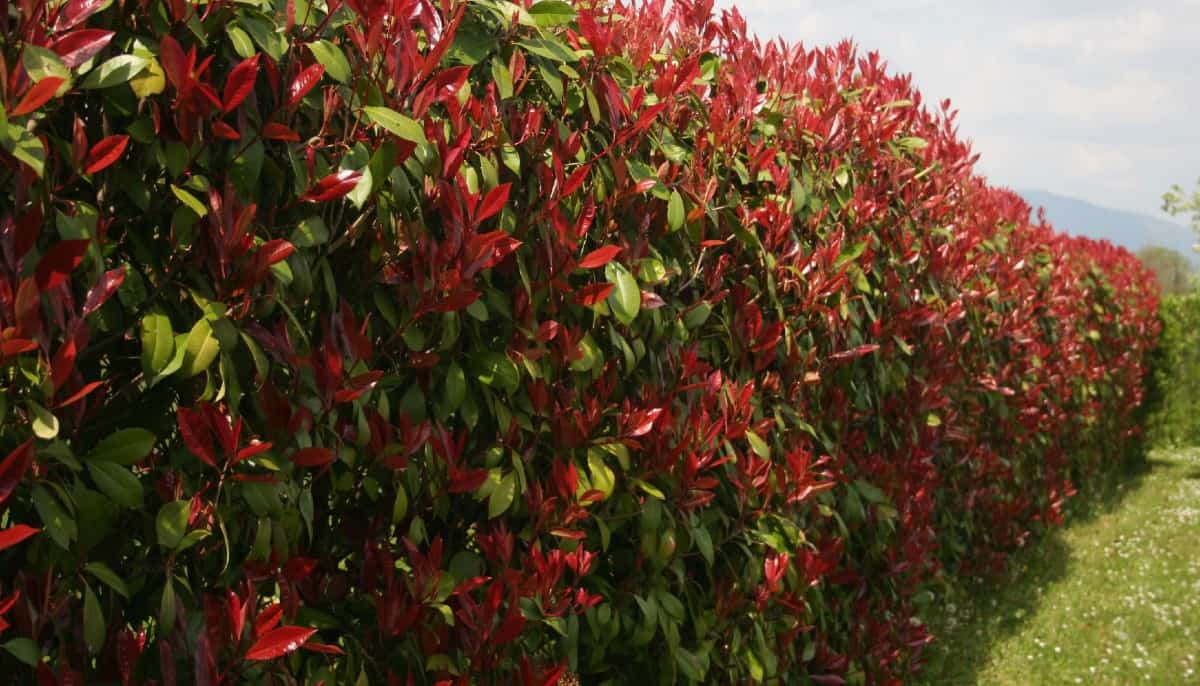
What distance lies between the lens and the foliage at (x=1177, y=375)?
13.0 metres

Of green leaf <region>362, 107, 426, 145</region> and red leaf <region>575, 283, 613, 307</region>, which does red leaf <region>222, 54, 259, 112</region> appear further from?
red leaf <region>575, 283, 613, 307</region>

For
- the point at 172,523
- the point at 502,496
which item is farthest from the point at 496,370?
the point at 172,523

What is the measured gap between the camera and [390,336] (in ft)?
7.25

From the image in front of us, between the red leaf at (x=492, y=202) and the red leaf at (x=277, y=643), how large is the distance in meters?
0.92

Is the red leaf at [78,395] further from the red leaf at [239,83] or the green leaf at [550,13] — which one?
the green leaf at [550,13]

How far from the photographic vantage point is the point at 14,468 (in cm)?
148

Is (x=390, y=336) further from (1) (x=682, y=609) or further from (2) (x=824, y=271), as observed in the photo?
(2) (x=824, y=271)

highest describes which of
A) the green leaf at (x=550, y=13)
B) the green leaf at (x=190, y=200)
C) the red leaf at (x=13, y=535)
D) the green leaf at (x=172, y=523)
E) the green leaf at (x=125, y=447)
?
the green leaf at (x=550, y=13)

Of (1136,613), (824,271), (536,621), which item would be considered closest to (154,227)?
(536,621)

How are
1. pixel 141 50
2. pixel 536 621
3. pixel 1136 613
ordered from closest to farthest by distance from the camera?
pixel 141 50
pixel 536 621
pixel 1136 613

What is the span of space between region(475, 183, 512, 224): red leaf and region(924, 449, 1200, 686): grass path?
4.27 metres

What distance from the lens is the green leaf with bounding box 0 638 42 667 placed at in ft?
5.19

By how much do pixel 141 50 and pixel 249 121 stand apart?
23cm

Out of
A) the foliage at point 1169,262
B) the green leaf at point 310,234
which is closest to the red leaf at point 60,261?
the green leaf at point 310,234
